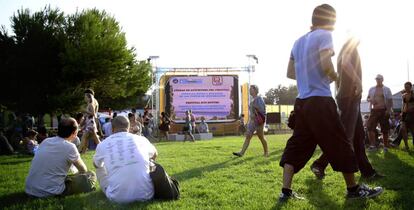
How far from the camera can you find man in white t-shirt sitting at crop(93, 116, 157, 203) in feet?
14.6

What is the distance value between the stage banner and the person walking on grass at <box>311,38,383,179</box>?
78.9 feet

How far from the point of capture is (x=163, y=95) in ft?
97.7

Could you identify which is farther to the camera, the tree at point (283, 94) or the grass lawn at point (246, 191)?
the tree at point (283, 94)

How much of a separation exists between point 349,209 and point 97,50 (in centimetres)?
2955

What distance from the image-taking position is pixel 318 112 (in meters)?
4.20

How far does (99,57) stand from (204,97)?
831cm

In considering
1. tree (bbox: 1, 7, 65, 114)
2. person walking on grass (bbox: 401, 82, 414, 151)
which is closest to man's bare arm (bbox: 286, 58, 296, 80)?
person walking on grass (bbox: 401, 82, 414, 151)

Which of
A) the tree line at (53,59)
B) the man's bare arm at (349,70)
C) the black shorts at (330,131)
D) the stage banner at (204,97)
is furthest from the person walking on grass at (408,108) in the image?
the tree line at (53,59)

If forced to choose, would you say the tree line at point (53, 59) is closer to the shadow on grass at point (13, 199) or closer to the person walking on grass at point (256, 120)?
→ the person walking on grass at point (256, 120)

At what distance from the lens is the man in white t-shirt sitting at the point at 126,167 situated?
446 centimetres

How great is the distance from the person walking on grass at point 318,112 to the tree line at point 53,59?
2745 cm

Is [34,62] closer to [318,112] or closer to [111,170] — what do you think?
[111,170]

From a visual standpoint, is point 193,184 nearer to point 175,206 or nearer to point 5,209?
point 175,206

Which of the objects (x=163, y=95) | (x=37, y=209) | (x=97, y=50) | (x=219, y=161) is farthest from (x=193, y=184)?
(x=97, y=50)
